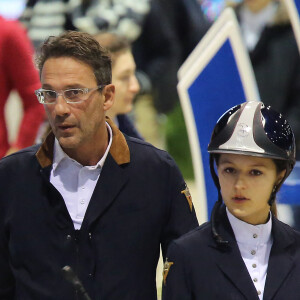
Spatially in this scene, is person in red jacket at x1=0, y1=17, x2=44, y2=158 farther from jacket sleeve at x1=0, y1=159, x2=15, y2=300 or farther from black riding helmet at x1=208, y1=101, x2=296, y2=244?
black riding helmet at x1=208, y1=101, x2=296, y2=244

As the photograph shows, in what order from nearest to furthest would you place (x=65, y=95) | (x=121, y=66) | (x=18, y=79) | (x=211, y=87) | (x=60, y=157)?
(x=65, y=95), (x=60, y=157), (x=18, y=79), (x=211, y=87), (x=121, y=66)

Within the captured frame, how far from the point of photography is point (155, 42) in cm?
693

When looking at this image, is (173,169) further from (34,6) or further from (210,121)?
(34,6)

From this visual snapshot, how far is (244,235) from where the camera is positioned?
343 cm

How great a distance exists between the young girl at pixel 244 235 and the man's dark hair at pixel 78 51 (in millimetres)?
485

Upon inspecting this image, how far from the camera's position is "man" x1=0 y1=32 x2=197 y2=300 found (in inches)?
141

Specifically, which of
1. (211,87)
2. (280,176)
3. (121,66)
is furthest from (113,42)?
(280,176)

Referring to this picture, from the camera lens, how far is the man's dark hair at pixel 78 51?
3.64 m

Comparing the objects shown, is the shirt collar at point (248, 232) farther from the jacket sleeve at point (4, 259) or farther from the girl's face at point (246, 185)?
the jacket sleeve at point (4, 259)

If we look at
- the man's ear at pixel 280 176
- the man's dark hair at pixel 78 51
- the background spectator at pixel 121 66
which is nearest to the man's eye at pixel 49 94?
the man's dark hair at pixel 78 51

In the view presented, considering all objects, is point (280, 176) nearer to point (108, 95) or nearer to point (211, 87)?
point (108, 95)

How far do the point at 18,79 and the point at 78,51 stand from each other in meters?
1.77

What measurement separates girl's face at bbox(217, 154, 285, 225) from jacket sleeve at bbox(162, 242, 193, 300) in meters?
0.23

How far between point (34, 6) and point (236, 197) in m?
3.62
